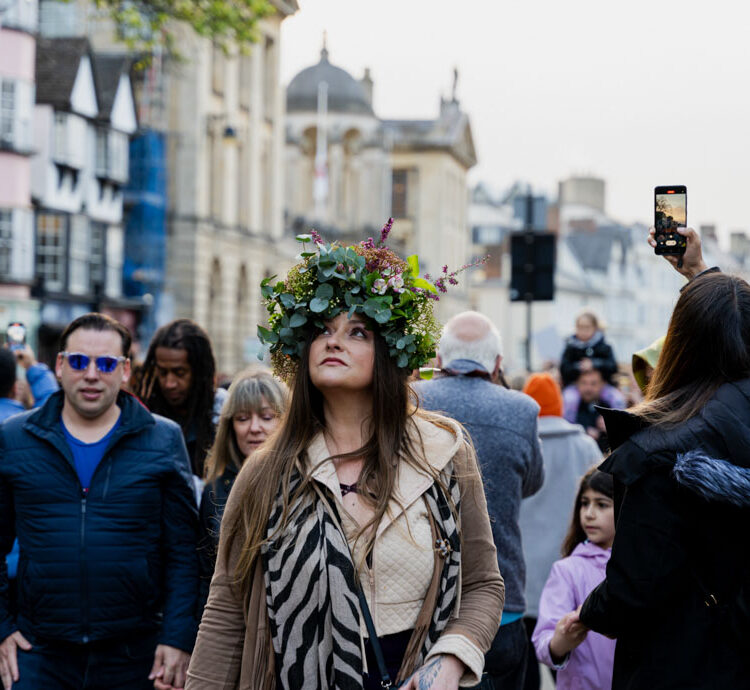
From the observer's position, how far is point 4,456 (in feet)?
18.9

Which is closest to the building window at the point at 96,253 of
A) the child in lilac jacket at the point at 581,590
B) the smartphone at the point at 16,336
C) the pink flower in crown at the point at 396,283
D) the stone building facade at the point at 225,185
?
the stone building facade at the point at 225,185

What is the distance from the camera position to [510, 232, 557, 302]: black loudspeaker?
16844 mm

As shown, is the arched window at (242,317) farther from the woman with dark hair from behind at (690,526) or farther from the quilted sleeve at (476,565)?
the woman with dark hair from behind at (690,526)

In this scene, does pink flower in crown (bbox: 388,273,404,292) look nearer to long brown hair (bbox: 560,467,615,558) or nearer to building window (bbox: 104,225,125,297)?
long brown hair (bbox: 560,467,615,558)

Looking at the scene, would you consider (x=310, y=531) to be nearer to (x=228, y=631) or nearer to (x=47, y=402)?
(x=228, y=631)

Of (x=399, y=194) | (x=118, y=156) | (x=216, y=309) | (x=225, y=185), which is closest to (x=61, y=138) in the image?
(x=118, y=156)

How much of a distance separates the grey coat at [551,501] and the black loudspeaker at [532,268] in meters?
8.26

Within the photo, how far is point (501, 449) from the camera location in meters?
6.24

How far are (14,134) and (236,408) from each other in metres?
25.7

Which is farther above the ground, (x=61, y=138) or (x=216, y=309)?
(x=61, y=138)

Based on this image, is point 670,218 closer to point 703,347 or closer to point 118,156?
point 703,347

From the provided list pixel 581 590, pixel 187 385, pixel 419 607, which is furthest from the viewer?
pixel 187 385

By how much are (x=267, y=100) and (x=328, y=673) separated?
160 feet

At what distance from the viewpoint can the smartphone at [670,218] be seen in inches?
189
